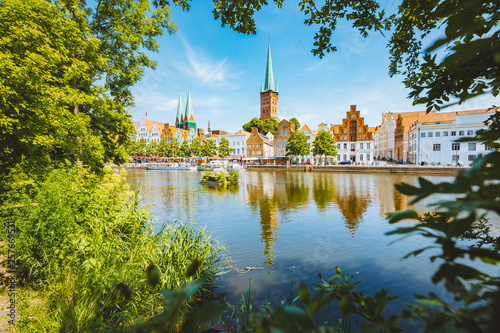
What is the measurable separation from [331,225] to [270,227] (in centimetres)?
264

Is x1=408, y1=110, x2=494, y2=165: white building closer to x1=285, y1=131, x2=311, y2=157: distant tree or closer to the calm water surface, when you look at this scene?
x1=285, y1=131, x2=311, y2=157: distant tree

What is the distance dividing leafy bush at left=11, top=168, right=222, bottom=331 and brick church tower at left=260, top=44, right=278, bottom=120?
102m

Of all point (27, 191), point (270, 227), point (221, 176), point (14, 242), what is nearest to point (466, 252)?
point (14, 242)

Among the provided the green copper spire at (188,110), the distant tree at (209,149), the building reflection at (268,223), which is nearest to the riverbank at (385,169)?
the distant tree at (209,149)

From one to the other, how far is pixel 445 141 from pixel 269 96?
70750 millimetres

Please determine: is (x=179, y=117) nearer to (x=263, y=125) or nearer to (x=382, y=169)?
(x=263, y=125)

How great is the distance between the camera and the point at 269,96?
10394 centimetres

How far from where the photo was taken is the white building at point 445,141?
4425cm

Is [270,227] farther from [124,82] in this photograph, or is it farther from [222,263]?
[124,82]

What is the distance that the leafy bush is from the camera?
3314mm

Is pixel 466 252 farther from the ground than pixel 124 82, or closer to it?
closer to it

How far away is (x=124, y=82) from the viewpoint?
464 inches

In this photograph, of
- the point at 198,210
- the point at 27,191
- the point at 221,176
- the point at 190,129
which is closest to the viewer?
the point at 27,191

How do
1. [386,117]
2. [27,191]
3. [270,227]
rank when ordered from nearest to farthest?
[27,191] → [270,227] → [386,117]
